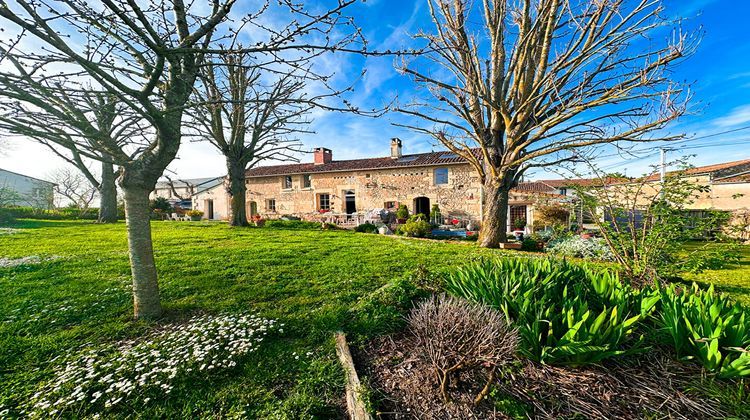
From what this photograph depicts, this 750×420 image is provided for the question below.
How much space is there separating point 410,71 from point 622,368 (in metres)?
7.49

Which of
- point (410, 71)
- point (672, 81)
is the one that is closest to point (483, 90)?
point (410, 71)

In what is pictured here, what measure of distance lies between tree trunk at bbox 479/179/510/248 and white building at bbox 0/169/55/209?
90.8 feet

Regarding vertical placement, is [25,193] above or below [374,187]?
above

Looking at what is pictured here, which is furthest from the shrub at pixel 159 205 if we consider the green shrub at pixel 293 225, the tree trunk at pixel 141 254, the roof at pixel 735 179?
the roof at pixel 735 179

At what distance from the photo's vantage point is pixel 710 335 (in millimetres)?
1913

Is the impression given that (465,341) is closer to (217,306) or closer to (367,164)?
(217,306)

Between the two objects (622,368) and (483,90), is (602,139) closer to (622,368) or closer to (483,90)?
(483,90)

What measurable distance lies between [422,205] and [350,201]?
5462mm

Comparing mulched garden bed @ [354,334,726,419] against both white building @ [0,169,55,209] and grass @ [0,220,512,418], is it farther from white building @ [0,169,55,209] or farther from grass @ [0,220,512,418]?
white building @ [0,169,55,209]

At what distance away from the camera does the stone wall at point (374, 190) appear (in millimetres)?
16125

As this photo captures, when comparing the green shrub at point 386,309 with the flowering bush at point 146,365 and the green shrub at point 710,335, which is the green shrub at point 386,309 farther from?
the green shrub at point 710,335

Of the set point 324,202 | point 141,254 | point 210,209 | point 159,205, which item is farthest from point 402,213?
point 159,205

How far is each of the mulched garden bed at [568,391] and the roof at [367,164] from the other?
47.9 ft

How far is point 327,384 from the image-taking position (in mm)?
2176
